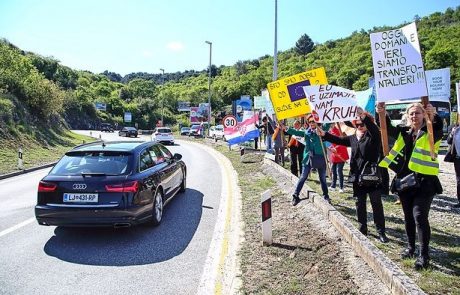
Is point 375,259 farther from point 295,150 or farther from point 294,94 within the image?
point 295,150

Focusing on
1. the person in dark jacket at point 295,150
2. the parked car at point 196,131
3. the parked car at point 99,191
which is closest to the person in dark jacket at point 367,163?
the parked car at point 99,191

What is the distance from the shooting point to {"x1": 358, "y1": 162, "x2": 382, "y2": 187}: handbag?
5781 millimetres

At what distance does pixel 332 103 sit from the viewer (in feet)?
23.8

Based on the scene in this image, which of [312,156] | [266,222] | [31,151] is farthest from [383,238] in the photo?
[31,151]

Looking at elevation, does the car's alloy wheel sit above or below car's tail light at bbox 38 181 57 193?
below

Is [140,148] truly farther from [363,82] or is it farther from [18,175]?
[363,82]

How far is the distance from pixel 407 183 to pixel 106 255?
4.07 meters

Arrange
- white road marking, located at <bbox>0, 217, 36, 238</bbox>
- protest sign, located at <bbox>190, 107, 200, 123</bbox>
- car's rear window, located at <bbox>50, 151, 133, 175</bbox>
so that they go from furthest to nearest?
1. protest sign, located at <bbox>190, 107, 200, 123</bbox>
2. white road marking, located at <bbox>0, 217, 36, 238</bbox>
3. car's rear window, located at <bbox>50, 151, 133, 175</bbox>

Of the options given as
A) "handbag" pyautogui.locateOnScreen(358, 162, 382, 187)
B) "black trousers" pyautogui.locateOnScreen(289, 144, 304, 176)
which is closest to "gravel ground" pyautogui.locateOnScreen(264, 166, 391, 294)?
"handbag" pyautogui.locateOnScreen(358, 162, 382, 187)

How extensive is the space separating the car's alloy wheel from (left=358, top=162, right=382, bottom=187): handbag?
344 cm

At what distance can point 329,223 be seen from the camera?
20.8 ft

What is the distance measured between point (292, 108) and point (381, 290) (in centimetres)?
627

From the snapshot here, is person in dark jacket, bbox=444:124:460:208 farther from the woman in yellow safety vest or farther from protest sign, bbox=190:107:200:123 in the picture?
protest sign, bbox=190:107:200:123

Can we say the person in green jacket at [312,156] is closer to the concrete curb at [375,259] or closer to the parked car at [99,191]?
the concrete curb at [375,259]
